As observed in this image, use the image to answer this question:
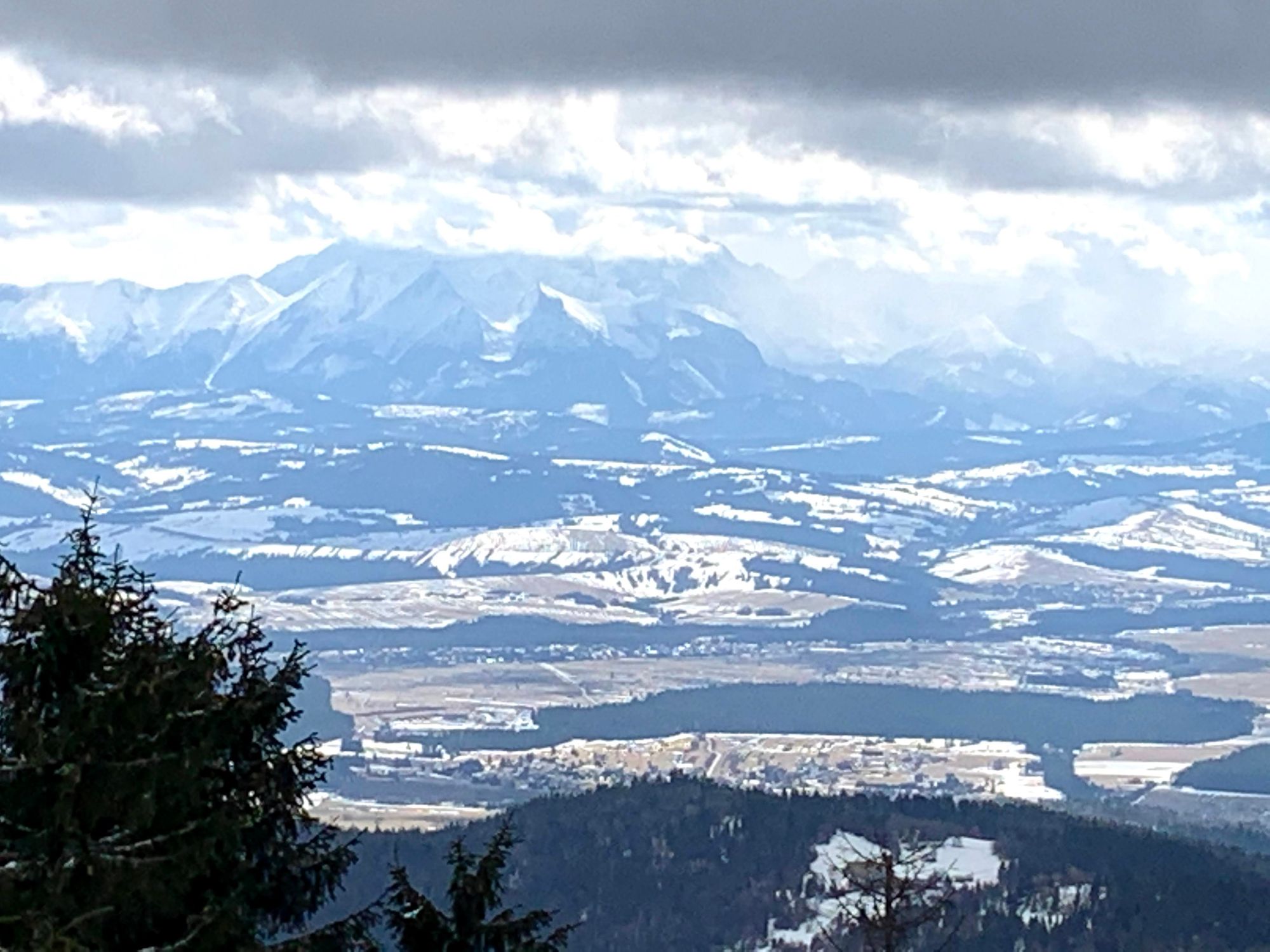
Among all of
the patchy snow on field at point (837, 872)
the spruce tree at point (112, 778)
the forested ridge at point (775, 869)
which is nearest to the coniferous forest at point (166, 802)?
the spruce tree at point (112, 778)

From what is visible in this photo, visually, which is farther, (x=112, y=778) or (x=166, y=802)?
(x=166, y=802)

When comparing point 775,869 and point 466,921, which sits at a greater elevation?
point 775,869

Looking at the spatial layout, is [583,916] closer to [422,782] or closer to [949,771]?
[422,782]

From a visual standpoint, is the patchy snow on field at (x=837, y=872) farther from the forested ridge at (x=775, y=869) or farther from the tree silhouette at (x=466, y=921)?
the tree silhouette at (x=466, y=921)

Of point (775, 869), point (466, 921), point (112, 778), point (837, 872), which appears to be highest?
point (775, 869)

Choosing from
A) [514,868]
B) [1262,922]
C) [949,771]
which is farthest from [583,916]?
[949,771]

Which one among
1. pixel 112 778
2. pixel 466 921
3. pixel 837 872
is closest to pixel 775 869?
pixel 837 872

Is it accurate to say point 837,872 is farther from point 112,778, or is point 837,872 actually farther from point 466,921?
point 112,778
